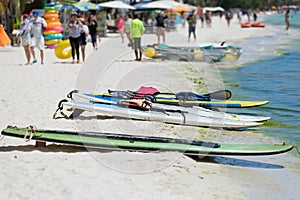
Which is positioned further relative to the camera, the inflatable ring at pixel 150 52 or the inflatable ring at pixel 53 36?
the inflatable ring at pixel 53 36

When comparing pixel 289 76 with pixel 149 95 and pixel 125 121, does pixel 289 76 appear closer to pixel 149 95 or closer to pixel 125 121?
pixel 149 95

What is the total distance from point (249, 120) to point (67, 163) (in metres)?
3.81

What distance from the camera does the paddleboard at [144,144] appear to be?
624cm

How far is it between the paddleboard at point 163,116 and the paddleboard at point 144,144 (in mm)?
1666

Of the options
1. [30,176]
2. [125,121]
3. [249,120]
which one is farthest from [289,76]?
[30,176]

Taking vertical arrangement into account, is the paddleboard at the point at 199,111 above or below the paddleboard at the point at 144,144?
below

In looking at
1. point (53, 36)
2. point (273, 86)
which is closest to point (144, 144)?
point (273, 86)

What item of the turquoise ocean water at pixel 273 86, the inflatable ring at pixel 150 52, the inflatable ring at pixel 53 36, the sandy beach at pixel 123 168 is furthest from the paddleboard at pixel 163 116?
the inflatable ring at pixel 53 36

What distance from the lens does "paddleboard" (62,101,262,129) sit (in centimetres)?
816

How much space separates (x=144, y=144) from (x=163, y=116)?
6.22 feet

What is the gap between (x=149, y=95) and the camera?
925 centimetres

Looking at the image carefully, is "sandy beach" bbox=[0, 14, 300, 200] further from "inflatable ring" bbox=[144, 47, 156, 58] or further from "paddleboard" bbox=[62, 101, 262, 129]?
"inflatable ring" bbox=[144, 47, 156, 58]

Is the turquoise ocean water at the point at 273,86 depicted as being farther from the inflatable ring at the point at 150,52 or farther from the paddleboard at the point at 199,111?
the inflatable ring at the point at 150,52

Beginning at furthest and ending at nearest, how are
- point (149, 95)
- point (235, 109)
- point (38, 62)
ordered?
point (38, 62), point (235, 109), point (149, 95)
